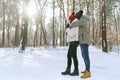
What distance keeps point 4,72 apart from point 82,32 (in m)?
2.73

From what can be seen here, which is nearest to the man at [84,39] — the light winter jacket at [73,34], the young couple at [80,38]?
the young couple at [80,38]

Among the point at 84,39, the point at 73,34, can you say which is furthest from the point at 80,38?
the point at 73,34

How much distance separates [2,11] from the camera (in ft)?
140

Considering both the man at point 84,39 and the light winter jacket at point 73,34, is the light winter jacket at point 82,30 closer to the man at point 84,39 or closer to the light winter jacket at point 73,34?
the man at point 84,39

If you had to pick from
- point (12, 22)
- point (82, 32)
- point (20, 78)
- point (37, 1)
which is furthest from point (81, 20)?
point (12, 22)

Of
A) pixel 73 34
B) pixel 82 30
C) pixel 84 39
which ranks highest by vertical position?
pixel 82 30

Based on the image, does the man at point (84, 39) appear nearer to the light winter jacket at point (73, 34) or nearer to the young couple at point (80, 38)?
the young couple at point (80, 38)

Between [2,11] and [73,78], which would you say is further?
[2,11]

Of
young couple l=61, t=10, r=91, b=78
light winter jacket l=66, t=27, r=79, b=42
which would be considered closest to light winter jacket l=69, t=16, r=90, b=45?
young couple l=61, t=10, r=91, b=78

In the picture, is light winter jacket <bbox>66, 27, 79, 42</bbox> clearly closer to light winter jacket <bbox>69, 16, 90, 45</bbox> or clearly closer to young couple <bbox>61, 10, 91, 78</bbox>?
young couple <bbox>61, 10, 91, 78</bbox>

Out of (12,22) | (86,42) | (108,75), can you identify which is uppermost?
(12,22)

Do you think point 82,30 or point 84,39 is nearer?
point 84,39

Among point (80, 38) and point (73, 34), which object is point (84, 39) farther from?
point (73, 34)

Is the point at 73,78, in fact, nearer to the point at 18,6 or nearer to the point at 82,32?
A: the point at 82,32
